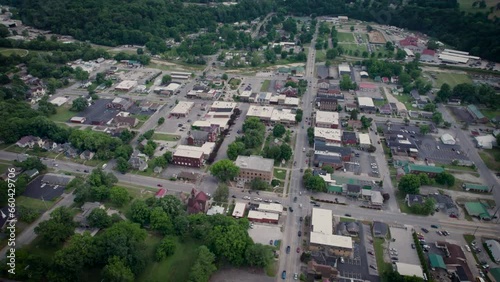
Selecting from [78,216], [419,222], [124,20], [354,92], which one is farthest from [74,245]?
[124,20]

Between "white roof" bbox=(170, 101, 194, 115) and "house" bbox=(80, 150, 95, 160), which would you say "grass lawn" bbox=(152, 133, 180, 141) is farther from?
"house" bbox=(80, 150, 95, 160)

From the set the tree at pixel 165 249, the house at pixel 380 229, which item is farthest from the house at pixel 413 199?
the tree at pixel 165 249

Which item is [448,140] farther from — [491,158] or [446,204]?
[446,204]

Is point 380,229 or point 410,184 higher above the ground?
point 410,184

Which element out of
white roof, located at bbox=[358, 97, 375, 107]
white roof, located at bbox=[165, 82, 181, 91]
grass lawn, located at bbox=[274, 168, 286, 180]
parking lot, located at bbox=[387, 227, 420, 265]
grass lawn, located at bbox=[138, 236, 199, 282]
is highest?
white roof, located at bbox=[165, 82, 181, 91]

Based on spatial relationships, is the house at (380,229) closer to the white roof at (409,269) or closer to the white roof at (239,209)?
the white roof at (409,269)

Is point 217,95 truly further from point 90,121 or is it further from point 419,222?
point 419,222

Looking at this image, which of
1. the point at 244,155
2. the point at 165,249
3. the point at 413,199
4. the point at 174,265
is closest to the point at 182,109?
the point at 244,155

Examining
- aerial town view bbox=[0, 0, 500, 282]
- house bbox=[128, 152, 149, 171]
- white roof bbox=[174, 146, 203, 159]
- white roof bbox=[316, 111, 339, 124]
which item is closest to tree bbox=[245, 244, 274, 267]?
aerial town view bbox=[0, 0, 500, 282]
